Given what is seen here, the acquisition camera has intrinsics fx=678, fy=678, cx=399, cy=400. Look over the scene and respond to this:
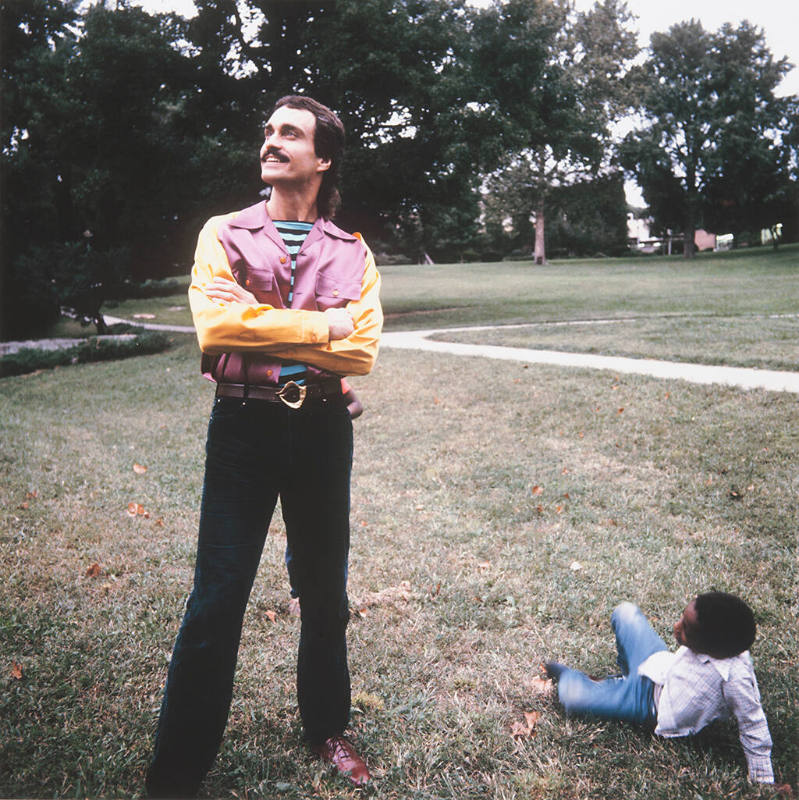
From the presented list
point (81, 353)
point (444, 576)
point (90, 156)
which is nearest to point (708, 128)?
point (90, 156)

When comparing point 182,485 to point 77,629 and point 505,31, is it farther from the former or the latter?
point 505,31

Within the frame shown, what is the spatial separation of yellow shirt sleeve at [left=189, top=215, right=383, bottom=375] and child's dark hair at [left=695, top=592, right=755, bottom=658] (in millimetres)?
1545

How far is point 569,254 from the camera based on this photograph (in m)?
50.3

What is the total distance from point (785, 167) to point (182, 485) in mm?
40193

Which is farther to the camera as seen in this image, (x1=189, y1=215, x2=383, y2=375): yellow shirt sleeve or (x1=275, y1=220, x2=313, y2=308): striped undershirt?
(x1=275, y1=220, x2=313, y2=308): striped undershirt

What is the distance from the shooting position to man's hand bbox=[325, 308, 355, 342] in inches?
78.6

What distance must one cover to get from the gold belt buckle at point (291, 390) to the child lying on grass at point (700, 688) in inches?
65.6

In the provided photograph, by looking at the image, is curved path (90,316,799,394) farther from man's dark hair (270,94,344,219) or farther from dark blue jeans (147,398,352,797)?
dark blue jeans (147,398,352,797)

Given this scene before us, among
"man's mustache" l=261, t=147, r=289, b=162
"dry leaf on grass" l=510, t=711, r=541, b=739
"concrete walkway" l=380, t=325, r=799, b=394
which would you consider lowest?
"dry leaf on grass" l=510, t=711, r=541, b=739

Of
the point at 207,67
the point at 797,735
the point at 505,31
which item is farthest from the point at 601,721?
the point at 505,31

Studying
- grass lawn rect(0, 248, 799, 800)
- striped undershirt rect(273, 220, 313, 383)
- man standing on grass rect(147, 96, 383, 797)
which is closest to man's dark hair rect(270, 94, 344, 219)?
man standing on grass rect(147, 96, 383, 797)

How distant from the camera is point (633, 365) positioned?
8.95 m

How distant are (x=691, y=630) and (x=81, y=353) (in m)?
12.5

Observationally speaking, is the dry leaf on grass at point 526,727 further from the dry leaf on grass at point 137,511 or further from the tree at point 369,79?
the tree at point 369,79
